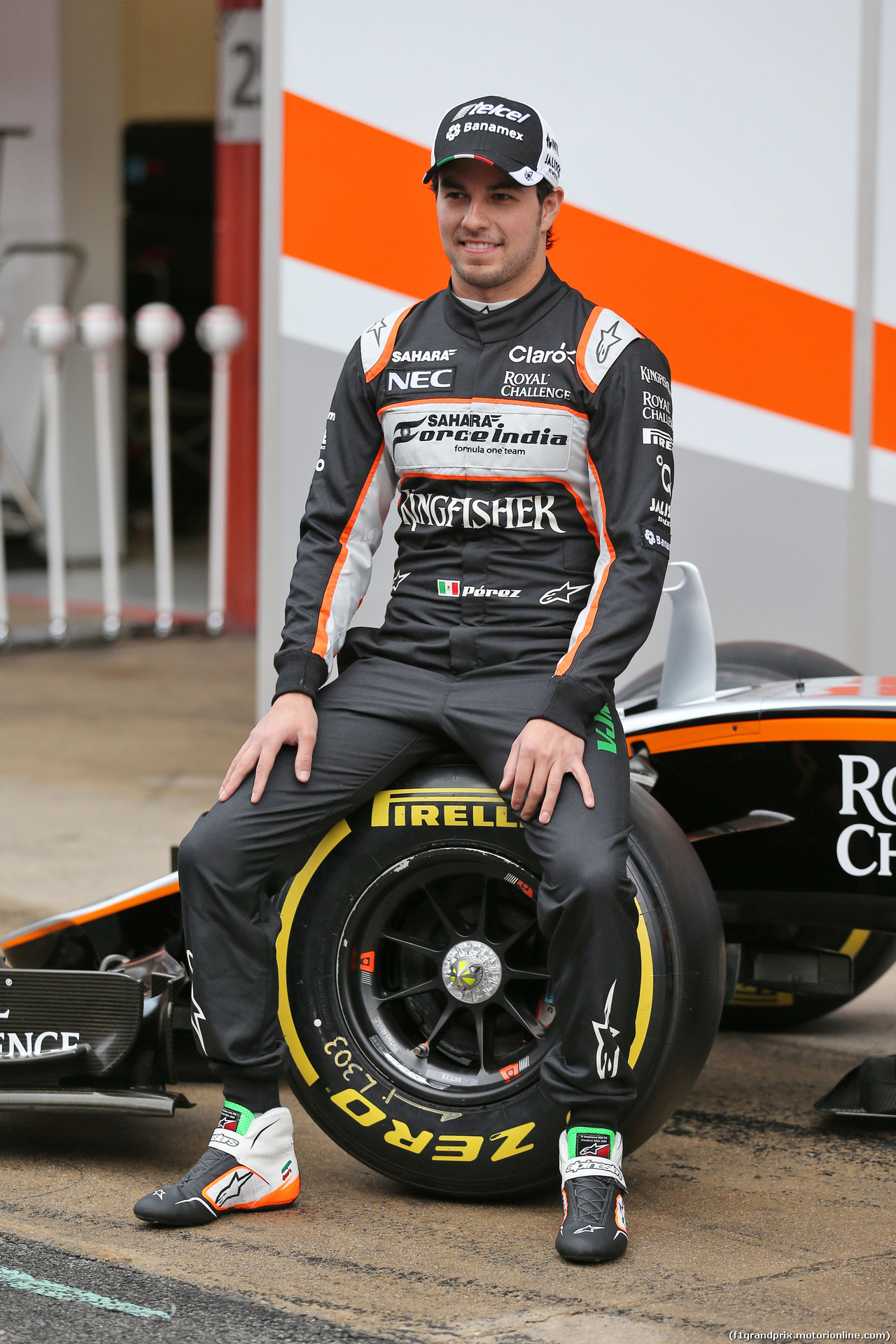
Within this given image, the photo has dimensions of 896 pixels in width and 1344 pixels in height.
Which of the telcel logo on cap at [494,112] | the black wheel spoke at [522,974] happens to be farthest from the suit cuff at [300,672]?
the telcel logo on cap at [494,112]

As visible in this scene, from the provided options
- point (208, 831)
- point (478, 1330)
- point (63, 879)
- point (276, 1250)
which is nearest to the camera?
point (478, 1330)

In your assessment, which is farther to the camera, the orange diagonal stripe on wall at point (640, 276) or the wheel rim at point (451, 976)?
the orange diagonal stripe on wall at point (640, 276)

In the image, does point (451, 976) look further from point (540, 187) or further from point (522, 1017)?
point (540, 187)

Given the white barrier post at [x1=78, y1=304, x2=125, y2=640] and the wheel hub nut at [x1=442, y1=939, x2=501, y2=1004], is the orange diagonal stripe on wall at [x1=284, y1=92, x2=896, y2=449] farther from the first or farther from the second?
the white barrier post at [x1=78, y1=304, x2=125, y2=640]

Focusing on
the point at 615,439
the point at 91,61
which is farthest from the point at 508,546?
the point at 91,61

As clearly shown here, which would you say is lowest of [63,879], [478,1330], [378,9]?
[478,1330]

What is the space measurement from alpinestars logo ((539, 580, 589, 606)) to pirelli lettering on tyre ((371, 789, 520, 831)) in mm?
351

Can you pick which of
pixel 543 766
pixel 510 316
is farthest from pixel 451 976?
pixel 510 316

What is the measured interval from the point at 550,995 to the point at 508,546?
77cm

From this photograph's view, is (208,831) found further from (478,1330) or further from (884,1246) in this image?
(884,1246)

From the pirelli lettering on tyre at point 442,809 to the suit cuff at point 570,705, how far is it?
175mm

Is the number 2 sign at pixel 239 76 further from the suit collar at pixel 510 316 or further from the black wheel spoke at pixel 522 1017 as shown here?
the black wheel spoke at pixel 522 1017

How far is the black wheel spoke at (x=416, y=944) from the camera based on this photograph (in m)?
3.08

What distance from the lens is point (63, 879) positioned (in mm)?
5098
